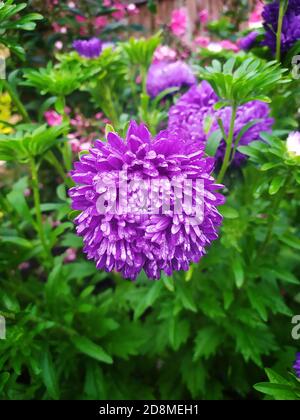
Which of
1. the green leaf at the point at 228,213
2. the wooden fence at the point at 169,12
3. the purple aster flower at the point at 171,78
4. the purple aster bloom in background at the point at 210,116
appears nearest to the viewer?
the green leaf at the point at 228,213

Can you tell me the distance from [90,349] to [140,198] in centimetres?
56

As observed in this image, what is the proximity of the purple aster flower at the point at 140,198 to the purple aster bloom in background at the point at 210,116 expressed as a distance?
315 mm

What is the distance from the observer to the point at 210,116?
0.96m

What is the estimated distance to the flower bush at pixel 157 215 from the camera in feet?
2.19

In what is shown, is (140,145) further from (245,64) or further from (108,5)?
(108,5)

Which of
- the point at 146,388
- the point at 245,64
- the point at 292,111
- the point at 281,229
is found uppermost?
the point at 292,111

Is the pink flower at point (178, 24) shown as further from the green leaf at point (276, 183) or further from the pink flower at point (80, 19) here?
the green leaf at point (276, 183)

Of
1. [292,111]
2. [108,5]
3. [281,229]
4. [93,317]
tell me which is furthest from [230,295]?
[108,5]

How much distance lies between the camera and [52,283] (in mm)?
1092

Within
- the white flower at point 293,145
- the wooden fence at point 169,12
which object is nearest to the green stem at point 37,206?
the white flower at point 293,145

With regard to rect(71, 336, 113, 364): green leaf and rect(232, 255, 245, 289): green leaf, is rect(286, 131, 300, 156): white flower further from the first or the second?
rect(71, 336, 113, 364): green leaf

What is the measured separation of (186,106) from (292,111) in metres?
0.45

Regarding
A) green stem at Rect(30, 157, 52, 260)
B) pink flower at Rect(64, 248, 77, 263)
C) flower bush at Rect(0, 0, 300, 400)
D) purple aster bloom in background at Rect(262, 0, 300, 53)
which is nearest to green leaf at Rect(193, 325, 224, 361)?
flower bush at Rect(0, 0, 300, 400)

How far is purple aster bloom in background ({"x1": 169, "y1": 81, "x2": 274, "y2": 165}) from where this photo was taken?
99 cm
